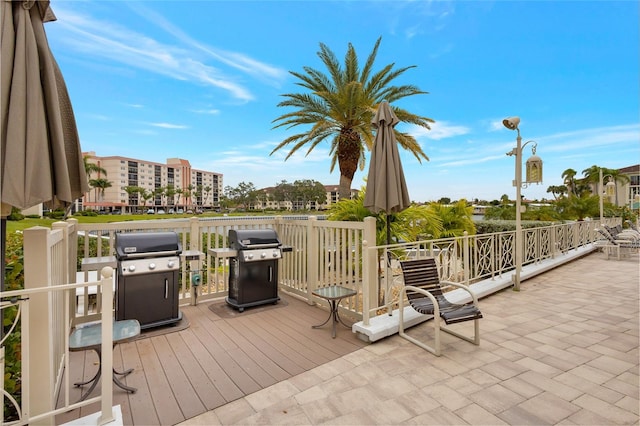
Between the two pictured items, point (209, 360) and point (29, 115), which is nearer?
point (29, 115)

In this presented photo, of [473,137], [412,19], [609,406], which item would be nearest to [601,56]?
[473,137]

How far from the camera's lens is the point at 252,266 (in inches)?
177

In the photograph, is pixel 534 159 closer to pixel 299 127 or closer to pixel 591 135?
pixel 299 127

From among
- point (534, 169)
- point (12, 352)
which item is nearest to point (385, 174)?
point (534, 169)

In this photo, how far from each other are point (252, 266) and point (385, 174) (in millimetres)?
2364

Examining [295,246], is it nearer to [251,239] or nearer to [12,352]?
[251,239]

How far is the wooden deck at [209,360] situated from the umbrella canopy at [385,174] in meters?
1.72

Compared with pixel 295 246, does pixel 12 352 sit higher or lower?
lower

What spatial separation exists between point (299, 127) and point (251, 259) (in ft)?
23.4

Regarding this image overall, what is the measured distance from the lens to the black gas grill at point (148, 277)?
346cm

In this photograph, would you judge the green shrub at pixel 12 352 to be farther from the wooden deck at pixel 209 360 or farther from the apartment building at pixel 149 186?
the apartment building at pixel 149 186

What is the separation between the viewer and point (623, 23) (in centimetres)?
867

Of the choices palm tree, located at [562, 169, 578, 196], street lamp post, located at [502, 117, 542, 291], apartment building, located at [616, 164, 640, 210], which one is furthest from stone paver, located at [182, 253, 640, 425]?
palm tree, located at [562, 169, 578, 196]

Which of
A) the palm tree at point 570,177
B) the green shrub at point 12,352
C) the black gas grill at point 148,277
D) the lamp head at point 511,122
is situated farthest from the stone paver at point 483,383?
the palm tree at point 570,177
